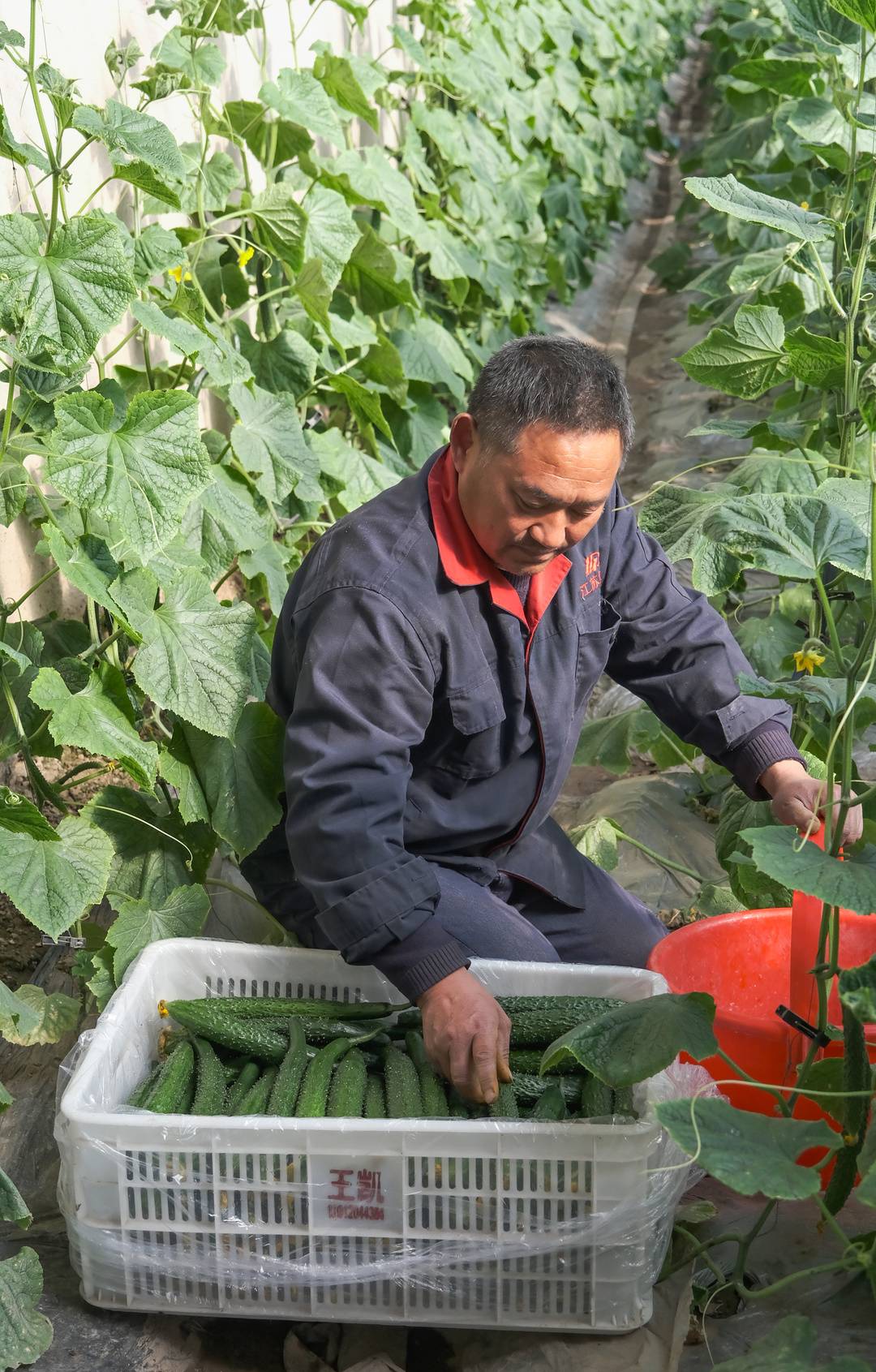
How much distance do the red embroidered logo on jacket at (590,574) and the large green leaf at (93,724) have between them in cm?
80

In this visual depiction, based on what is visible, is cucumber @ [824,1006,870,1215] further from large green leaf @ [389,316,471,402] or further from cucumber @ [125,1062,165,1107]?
large green leaf @ [389,316,471,402]

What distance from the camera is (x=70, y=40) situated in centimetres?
308

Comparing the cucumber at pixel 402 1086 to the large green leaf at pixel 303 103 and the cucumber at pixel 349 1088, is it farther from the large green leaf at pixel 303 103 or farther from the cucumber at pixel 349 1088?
the large green leaf at pixel 303 103

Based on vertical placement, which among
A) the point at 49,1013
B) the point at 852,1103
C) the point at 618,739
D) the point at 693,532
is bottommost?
the point at 618,739

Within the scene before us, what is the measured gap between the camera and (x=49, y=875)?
2.37 m

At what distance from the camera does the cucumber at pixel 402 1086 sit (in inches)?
85.9

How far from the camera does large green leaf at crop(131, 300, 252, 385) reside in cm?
258

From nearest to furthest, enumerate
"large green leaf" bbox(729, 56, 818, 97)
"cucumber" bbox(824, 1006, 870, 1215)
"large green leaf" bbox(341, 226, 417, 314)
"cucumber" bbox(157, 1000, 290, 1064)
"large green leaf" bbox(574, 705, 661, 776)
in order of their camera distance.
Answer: "cucumber" bbox(824, 1006, 870, 1215) < "cucumber" bbox(157, 1000, 290, 1064) < "large green leaf" bbox(574, 705, 661, 776) < "large green leaf" bbox(729, 56, 818, 97) < "large green leaf" bbox(341, 226, 417, 314)

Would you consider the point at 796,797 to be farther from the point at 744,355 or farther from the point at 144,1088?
the point at 144,1088

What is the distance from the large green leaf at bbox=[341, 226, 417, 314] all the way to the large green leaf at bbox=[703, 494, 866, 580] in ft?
6.48

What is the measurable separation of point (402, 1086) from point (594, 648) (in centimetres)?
91

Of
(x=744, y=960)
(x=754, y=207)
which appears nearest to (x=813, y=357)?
(x=754, y=207)

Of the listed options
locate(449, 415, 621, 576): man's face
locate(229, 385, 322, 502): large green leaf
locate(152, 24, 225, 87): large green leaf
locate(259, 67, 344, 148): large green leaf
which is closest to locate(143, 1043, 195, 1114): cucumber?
locate(449, 415, 621, 576): man's face

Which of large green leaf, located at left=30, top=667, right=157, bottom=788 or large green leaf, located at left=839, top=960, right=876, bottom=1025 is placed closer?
large green leaf, located at left=839, top=960, right=876, bottom=1025
